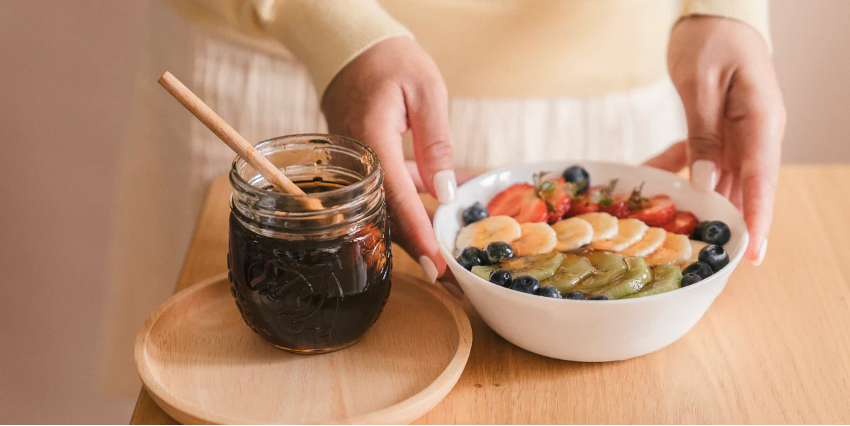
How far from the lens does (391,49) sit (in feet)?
3.92

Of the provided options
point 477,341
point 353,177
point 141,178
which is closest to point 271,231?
point 353,177

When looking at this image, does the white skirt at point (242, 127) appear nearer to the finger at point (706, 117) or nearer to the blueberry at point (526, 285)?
the finger at point (706, 117)

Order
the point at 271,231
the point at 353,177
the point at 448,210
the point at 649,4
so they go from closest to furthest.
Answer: the point at 271,231 → the point at 353,177 → the point at 448,210 → the point at 649,4

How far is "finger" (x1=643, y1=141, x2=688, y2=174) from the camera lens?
138cm

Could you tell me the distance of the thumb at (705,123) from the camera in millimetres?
1262

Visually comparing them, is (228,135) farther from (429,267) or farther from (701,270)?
(701,270)

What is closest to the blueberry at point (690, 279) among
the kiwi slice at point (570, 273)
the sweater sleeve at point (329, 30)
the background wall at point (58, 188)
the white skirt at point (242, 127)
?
the kiwi slice at point (570, 273)

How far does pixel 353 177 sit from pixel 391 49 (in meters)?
0.34

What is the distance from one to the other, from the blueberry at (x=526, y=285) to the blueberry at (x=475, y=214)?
0.24 m

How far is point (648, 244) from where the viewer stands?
1.05 m

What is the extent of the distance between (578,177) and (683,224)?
0.18 metres

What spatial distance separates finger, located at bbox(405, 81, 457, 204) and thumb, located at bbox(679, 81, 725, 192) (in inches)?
16.3

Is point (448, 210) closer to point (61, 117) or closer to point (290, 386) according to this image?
point (290, 386)

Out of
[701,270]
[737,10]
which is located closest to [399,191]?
[701,270]
